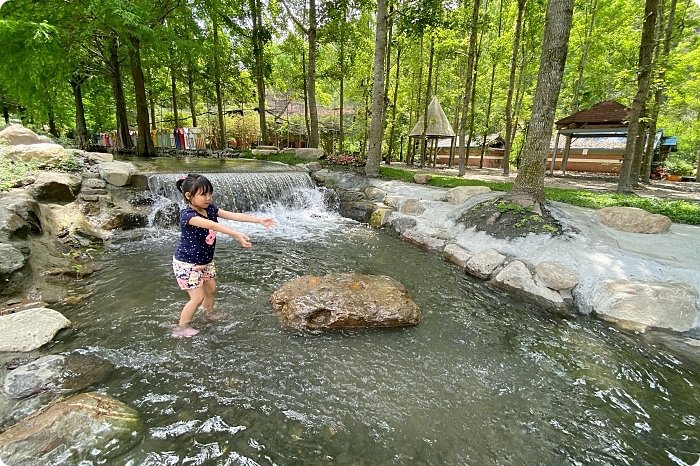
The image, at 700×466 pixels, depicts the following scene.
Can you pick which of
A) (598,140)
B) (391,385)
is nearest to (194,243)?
(391,385)

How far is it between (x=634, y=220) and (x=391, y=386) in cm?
527

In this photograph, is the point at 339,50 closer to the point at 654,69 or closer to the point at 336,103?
the point at 654,69

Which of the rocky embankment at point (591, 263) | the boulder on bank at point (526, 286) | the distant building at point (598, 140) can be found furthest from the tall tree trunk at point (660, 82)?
the boulder on bank at point (526, 286)

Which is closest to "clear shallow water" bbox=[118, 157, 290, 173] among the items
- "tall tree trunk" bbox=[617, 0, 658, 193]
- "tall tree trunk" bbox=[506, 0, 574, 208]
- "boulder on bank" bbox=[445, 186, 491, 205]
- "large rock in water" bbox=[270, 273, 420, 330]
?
"boulder on bank" bbox=[445, 186, 491, 205]

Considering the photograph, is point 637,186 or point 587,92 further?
point 587,92

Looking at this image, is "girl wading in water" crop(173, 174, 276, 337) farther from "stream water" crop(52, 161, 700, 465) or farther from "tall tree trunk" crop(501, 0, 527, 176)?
"tall tree trunk" crop(501, 0, 527, 176)

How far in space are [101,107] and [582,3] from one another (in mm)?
27931

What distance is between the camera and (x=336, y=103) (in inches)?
1602

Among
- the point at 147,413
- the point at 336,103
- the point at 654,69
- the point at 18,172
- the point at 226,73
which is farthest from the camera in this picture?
the point at 336,103

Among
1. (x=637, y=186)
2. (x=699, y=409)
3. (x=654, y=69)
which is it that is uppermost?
(x=654, y=69)

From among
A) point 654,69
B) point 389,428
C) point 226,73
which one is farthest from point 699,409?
point 226,73

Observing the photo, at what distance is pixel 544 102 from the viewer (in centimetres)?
555

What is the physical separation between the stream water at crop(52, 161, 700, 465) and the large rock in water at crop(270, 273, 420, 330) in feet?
0.45

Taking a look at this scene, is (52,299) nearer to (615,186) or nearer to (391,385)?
(391,385)
